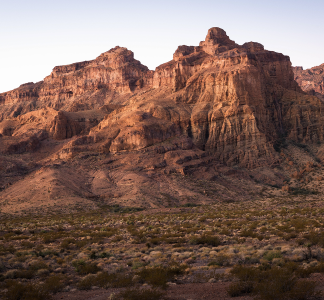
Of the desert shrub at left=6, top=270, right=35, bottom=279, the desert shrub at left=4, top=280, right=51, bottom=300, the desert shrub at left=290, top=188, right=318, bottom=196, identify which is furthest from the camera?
the desert shrub at left=290, top=188, right=318, bottom=196

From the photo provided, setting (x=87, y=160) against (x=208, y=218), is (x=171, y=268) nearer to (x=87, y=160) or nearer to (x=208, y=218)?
(x=208, y=218)

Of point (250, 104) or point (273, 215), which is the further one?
point (250, 104)

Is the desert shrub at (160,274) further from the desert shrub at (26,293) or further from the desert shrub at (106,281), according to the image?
the desert shrub at (26,293)

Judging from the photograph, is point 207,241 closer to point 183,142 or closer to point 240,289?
point 240,289

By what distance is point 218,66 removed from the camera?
120438 mm

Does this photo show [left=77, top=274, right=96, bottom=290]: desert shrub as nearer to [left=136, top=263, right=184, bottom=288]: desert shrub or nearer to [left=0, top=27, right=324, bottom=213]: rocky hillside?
[left=136, top=263, right=184, bottom=288]: desert shrub

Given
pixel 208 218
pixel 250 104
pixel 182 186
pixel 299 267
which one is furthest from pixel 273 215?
pixel 250 104

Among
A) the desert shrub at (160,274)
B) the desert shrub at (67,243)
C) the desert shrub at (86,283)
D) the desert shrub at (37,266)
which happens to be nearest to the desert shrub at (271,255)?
the desert shrub at (160,274)

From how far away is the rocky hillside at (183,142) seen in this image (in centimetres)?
7762

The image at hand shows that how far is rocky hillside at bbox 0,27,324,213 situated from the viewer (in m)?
77.6

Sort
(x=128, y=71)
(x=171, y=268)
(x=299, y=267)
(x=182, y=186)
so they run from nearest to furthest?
1. (x=299, y=267)
2. (x=171, y=268)
3. (x=182, y=186)
4. (x=128, y=71)

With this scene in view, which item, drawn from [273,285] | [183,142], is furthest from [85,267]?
[183,142]

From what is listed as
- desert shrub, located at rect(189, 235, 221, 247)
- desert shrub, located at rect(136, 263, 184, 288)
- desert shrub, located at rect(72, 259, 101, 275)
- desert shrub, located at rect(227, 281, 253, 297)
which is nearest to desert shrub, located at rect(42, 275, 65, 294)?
desert shrub, located at rect(72, 259, 101, 275)

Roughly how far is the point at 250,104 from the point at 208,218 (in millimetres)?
73111
